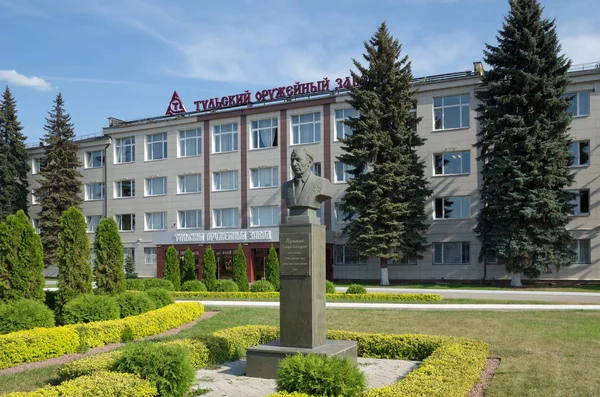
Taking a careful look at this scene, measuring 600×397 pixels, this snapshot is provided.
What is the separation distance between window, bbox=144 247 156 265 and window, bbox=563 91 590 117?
31.9 metres

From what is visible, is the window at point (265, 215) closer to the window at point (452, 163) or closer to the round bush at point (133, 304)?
the window at point (452, 163)

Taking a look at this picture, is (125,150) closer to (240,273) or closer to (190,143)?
(190,143)

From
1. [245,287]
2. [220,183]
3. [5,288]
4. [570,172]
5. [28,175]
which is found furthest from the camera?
[28,175]

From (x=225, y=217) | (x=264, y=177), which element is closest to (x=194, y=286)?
(x=264, y=177)

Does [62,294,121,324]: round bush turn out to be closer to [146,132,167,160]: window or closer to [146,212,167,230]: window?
[146,212,167,230]: window

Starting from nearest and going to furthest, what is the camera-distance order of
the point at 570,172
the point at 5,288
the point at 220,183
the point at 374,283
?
1. the point at 5,288
2. the point at 570,172
3. the point at 374,283
4. the point at 220,183

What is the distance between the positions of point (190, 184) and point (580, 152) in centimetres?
2792

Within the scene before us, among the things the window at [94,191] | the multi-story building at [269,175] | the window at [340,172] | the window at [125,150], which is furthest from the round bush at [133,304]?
the window at [94,191]

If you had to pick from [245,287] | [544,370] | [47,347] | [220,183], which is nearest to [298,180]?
[544,370]

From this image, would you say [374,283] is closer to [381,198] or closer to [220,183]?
[381,198]

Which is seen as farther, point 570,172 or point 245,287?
point 570,172

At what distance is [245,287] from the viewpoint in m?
29.7

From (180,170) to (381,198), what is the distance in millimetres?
19190

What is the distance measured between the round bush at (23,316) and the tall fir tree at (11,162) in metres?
40.6
